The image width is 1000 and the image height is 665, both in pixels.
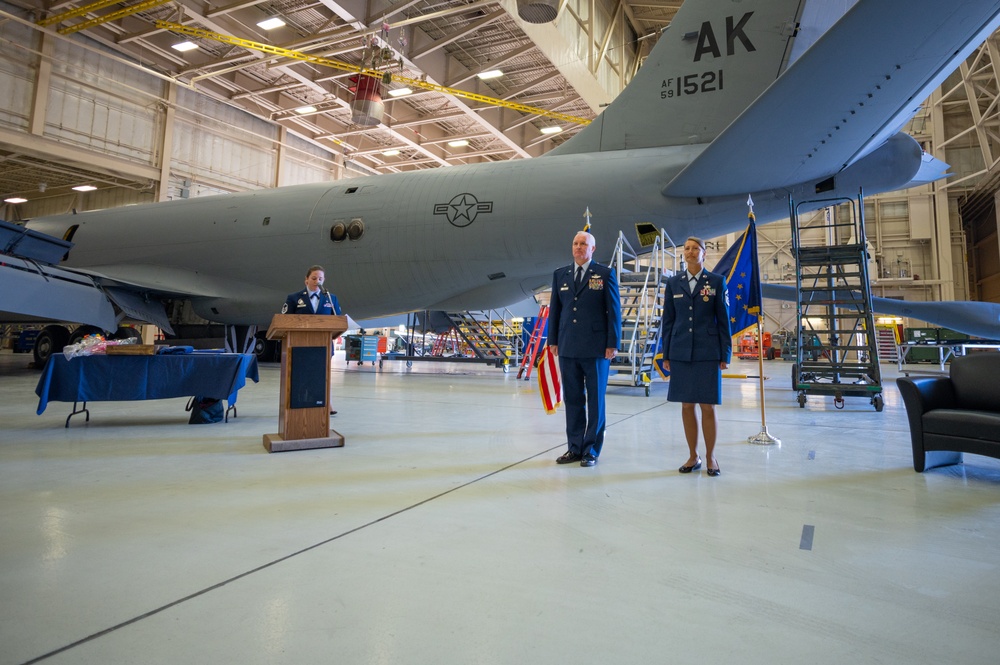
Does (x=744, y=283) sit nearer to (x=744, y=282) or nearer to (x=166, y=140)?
(x=744, y=282)

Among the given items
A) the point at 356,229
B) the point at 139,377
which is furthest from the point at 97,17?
the point at 139,377

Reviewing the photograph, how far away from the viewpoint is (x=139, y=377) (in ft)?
13.9

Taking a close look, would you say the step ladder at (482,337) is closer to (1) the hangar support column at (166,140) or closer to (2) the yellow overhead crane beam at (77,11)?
(1) the hangar support column at (166,140)

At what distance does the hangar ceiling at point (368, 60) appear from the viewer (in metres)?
15.0

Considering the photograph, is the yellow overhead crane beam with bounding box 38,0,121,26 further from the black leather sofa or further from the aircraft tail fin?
the black leather sofa

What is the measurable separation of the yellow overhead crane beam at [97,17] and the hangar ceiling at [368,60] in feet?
0.14

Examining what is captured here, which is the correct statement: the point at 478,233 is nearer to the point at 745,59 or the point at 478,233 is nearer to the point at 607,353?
the point at 745,59

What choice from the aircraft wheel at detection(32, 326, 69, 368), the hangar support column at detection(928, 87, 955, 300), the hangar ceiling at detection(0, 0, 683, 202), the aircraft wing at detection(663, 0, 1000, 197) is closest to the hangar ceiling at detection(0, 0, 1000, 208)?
the hangar ceiling at detection(0, 0, 683, 202)

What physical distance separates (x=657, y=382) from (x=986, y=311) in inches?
176

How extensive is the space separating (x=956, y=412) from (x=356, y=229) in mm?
7433

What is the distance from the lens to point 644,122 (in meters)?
7.00

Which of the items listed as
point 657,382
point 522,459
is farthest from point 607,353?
point 657,382

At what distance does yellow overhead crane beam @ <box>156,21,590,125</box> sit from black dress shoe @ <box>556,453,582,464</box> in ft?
46.6

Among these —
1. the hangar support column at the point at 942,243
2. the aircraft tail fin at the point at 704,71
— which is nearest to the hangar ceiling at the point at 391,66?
the hangar support column at the point at 942,243
